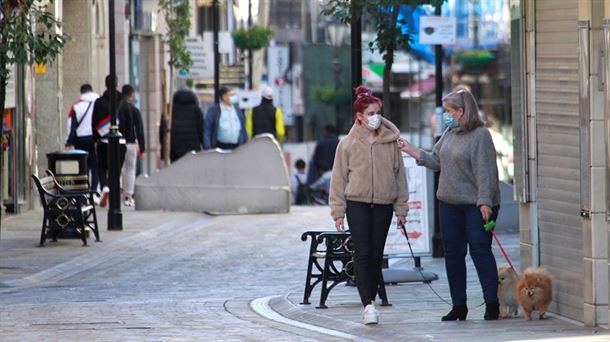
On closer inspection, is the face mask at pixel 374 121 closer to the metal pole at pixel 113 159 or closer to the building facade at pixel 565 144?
the building facade at pixel 565 144

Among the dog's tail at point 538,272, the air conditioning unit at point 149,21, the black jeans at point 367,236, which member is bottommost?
the dog's tail at point 538,272

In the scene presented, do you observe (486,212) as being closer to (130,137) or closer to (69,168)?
(69,168)

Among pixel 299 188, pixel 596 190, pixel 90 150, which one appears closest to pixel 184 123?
pixel 90 150

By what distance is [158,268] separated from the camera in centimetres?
1828

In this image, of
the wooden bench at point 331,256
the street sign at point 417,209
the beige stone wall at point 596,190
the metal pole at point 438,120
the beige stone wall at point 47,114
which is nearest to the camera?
the beige stone wall at point 596,190

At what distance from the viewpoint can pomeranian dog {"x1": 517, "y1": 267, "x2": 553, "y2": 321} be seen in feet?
42.1

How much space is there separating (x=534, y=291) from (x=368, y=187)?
1.42 metres

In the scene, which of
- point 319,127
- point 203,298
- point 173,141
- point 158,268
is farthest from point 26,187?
point 319,127

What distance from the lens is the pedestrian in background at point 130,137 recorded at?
2679 centimetres

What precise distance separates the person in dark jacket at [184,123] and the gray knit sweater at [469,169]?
16194 millimetres

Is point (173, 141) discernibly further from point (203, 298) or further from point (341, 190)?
point (341, 190)

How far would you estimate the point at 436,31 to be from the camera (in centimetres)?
1897

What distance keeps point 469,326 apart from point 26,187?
1423 cm

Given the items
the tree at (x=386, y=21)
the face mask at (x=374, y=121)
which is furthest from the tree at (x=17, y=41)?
the face mask at (x=374, y=121)
